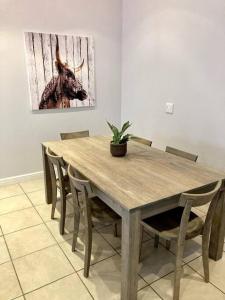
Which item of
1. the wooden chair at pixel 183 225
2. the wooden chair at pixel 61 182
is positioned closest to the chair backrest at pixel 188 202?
the wooden chair at pixel 183 225

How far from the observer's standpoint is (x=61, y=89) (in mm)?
3543

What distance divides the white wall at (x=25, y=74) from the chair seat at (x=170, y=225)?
90.8 inches

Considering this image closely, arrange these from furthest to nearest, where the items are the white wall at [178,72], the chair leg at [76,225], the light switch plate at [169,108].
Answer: the light switch plate at [169,108], the white wall at [178,72], the chair leg at [76,225]

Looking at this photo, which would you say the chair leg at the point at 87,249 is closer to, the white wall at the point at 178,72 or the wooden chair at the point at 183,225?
the wooden chair at the point at 183,225

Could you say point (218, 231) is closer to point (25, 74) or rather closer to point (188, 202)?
point (188, 202)

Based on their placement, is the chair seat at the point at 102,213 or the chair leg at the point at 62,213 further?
the chair leg at the point at 62,213

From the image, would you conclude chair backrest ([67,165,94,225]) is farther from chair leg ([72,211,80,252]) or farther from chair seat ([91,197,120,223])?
chair leg ([72,211,80,252])

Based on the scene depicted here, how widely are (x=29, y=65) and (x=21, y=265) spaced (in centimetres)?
240

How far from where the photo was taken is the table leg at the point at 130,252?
145cm

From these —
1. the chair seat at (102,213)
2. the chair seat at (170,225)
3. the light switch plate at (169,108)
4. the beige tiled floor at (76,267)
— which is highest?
the light switch plate at (169,108)

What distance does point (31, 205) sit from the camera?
9.77 feet

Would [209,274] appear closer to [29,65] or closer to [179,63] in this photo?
[179,63]

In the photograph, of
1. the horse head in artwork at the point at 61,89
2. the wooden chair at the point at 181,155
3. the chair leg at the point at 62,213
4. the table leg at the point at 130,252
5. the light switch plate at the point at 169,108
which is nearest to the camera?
the table leg at the point at 130,252

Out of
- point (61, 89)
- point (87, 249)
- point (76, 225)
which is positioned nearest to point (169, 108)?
point (61, 89)
